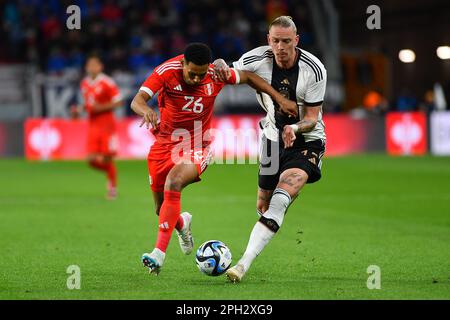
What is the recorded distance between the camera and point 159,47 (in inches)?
1139

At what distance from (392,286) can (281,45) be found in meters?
2.21

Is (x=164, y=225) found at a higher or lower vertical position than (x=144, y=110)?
lower

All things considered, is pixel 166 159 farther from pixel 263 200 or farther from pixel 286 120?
pixel 286 120

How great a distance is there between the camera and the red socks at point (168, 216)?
7996 millimetres

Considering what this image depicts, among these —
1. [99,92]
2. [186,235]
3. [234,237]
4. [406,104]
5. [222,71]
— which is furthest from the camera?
[406,104]

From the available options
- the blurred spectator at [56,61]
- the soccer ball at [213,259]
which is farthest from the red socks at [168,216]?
the blurred spectator at [56,61]

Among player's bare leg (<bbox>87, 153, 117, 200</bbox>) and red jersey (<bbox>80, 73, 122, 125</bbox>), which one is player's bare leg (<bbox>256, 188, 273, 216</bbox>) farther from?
red jersey (<bbox>80, 73, 122, 125</bbox>)

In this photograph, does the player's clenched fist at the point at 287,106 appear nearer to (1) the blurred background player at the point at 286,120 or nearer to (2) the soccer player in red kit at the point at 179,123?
(2) the soccer player in red kit at the point at 179,123

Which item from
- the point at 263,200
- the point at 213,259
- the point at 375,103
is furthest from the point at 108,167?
the point at 375,103

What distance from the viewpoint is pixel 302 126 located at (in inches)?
320

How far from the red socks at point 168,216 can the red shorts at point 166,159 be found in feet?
1.38

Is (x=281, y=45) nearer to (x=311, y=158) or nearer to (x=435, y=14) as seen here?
(x=311, y=158)

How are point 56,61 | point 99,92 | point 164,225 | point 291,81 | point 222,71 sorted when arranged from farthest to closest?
point 56,61 → point 99,92 → point 291,81 → point 222,71 → point 164,225

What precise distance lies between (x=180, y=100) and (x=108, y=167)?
7.44 meters
